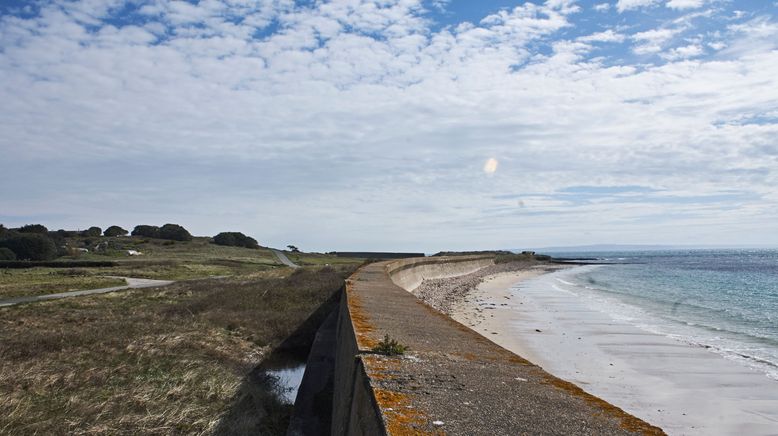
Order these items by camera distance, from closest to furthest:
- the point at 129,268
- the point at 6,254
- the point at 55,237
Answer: the point at 129,268
the point at 6,254
the point at 55,237

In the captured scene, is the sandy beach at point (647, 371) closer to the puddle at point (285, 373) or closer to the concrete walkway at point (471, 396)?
the concrete walkway at point (471, 396)

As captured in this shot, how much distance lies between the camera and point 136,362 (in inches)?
362

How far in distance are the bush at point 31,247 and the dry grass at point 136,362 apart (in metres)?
46.9

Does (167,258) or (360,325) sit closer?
(360,325)

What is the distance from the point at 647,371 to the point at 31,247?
204ft

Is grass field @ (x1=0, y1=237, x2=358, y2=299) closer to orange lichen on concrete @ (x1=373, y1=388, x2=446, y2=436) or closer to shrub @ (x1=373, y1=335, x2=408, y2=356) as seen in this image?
shrub @ (x1=373, y1=335, x2=408, y2=356)

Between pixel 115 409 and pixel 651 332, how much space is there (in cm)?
1600

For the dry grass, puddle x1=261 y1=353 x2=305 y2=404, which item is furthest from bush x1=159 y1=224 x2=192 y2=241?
puddle x1=261 y1=353 x2=305 y2=404

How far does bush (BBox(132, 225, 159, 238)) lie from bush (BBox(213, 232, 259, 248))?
10314 millimetres

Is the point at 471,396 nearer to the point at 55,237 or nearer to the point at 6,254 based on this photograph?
the point at 6,254

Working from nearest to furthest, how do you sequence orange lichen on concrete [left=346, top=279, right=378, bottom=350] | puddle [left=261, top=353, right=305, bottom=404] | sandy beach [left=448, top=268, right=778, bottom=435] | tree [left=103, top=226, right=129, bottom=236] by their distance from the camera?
orange lichen on concrete [left=346, top=279, right=378, bottom=350]
sandy beach [left=448, top=268, right=778, bottom=435]
puddle [left=261, top=353, right=305, bottom=404]
tree [left=103, top=226, right=129, bottom=236]

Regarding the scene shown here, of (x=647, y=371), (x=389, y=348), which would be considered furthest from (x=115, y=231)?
(x=389, y=348)

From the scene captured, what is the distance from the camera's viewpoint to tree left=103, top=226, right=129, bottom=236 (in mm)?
100938

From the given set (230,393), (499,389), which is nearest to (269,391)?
(230,393)
